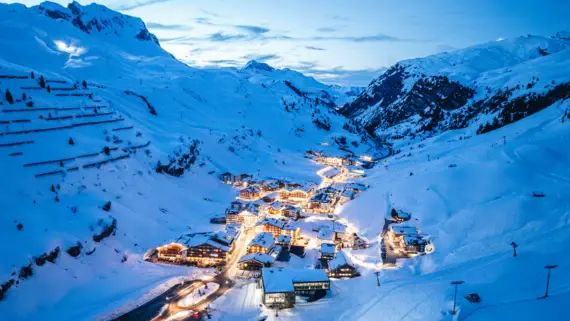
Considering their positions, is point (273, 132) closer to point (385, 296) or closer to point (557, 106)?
point (557, 106)

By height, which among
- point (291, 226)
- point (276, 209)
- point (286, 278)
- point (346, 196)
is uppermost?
point (346, 196)

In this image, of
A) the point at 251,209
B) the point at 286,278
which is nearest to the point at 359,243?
the point at 286,278

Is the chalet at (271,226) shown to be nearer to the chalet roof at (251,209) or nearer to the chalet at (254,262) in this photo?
the chalet roof at (251,209)

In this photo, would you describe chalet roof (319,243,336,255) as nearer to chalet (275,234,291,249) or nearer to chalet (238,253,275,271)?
chalet (275,234,291,249)

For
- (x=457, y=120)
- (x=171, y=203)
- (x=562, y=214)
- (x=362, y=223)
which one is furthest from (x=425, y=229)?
(x=457, y=120)

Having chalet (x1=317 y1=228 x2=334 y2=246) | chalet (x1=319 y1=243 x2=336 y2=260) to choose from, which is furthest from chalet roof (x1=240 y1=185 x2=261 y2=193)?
chalet (x1=319 y1=243 x2=336 y2=260)

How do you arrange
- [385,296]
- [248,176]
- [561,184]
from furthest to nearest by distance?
[248,176] < [561,184] < [385,296]

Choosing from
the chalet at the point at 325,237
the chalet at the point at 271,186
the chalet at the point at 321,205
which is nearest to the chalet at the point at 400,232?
the chalet at the point at 325,237

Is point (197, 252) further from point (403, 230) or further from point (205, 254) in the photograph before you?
point (403, 230)
